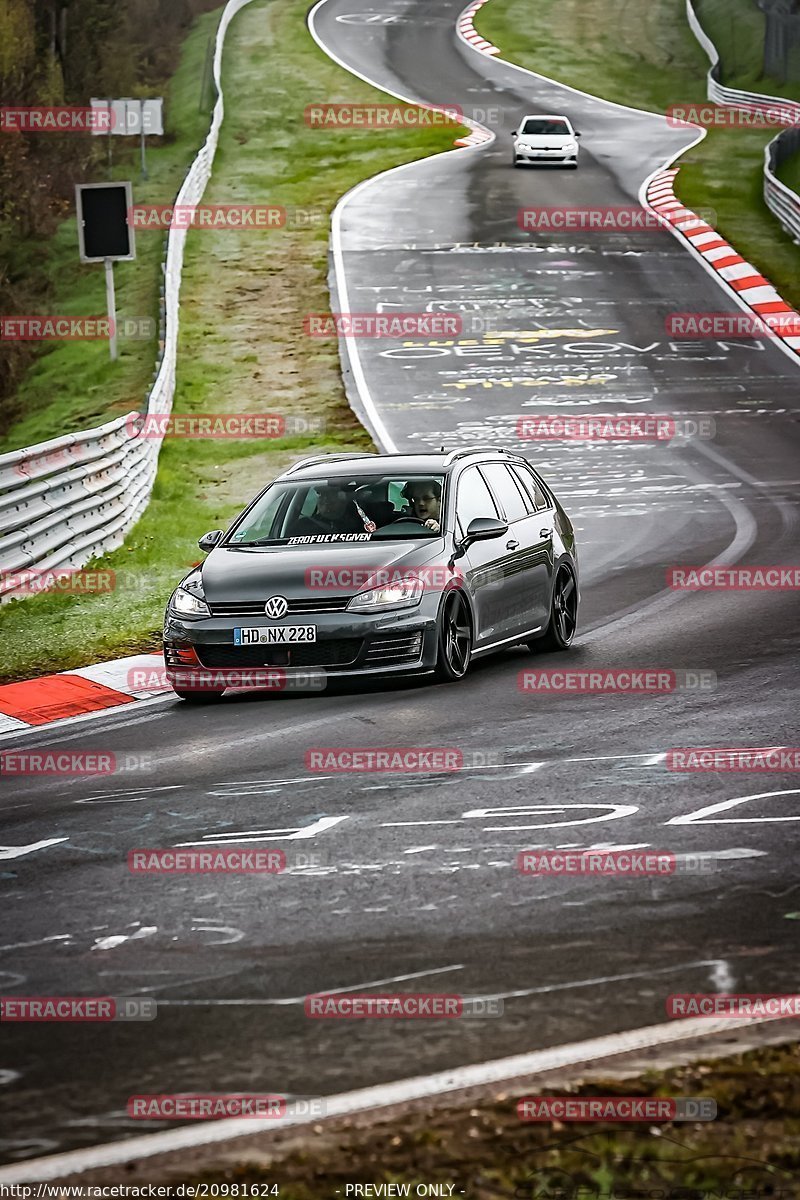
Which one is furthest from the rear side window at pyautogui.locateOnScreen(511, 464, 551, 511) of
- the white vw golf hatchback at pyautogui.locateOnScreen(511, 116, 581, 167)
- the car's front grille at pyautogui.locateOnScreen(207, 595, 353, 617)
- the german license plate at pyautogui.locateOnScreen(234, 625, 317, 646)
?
the white vw golf hatchback at pyautogui.locateOnScreen(511, 116, 581, 167)

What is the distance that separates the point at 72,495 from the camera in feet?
57.9

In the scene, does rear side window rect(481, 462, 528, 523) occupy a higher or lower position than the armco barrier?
higher

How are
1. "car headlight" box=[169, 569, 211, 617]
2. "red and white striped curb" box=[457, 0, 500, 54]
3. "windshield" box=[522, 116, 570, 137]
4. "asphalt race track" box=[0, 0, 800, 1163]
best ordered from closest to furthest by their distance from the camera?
"asphalt race track" box=[0, 0, 800, 1163] < "car headlight" box=[169, 569, 211, 617] < "windshield" box=[522, 116, 570, 137] < "red and white striped curb" box=[457, 0, 500, 54]

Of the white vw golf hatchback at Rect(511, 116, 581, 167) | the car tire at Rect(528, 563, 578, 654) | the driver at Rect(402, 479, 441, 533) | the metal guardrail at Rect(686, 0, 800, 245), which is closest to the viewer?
the driver at Rect(402, 479, 441, 533)

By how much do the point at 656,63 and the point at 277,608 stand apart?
204ft

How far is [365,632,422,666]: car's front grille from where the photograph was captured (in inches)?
474

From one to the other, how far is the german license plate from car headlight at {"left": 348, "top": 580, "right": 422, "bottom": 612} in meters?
0.31

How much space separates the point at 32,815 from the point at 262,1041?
12.3 ft

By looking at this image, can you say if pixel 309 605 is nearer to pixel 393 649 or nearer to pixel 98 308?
pixel 393 649

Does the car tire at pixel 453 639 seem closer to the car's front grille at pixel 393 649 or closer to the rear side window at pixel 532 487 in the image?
the car's front grille at pixel 393 649

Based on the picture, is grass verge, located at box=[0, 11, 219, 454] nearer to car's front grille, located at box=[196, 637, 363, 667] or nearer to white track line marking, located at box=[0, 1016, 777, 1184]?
car's front grille, located at box=[196, 637, 363, 667]

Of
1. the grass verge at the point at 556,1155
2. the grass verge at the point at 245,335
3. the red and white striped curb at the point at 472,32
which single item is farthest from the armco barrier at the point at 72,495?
the red and white striped curb at the point at 472,32

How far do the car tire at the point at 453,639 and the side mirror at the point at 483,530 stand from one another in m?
0.50

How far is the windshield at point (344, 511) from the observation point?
13.0 metres
